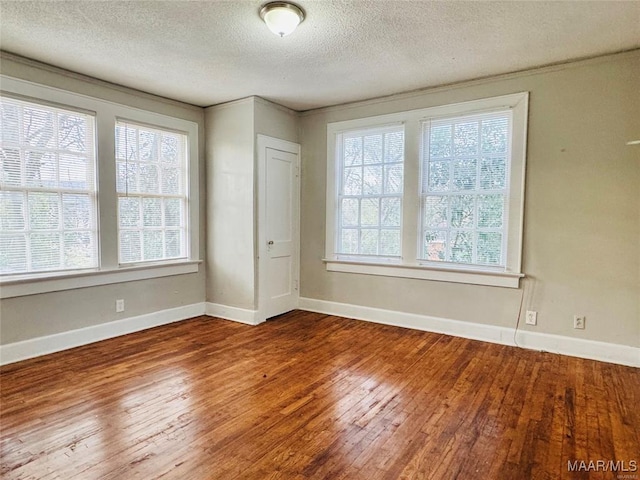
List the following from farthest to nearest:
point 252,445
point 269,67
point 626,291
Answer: point 269,67
point 626,291
point 252,445

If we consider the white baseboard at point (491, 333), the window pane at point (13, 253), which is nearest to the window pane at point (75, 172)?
the window pane at point (13, 253)

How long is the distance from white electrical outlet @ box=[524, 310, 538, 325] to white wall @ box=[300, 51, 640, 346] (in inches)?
1.6

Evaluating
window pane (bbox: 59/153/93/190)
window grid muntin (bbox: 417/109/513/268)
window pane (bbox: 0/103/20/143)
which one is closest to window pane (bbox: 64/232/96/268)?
window pane (bbox: 59/153/93/190)

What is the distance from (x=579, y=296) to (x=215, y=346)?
3.33 m

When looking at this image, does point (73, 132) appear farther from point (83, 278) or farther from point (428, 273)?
point (428, 273)

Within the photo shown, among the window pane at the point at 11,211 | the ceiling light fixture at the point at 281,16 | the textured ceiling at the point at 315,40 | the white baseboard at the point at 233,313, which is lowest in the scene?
the white baseboard at the point at 233,313

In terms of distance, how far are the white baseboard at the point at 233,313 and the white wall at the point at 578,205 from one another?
7.13 feet

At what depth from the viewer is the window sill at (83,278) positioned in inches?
124

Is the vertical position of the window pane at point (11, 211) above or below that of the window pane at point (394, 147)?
below

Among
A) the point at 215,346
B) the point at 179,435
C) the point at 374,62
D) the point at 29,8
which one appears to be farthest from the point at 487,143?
the point at 29,8

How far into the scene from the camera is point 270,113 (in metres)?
4.42

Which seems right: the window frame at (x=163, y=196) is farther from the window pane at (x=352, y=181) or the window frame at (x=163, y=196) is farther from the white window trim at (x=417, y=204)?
the window pane at (x=352, y=181)

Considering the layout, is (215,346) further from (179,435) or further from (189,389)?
(179,435)


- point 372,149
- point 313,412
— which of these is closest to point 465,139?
point 372,149
